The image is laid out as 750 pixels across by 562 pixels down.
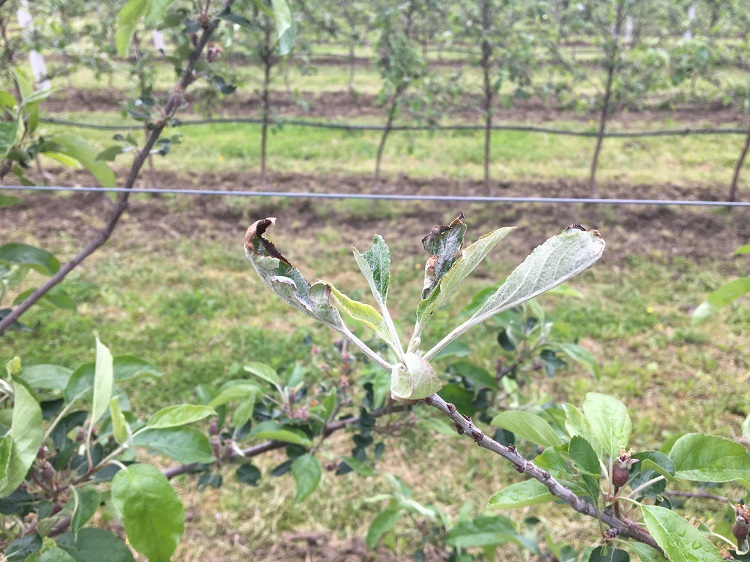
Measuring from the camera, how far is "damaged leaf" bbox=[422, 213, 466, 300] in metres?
0.41

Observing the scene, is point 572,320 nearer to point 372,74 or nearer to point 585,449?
point 585,449

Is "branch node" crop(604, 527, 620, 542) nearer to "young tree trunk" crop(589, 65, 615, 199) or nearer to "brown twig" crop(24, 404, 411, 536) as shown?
"brown twig" crop(24, 404, 411, 536)

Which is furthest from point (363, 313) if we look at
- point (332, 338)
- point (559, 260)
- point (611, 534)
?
point (332, 338)

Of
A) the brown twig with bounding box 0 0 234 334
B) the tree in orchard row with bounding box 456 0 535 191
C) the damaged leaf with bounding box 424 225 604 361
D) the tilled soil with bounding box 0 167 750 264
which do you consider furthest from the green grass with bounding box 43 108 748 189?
the damaged leaf with bounding box 424 225 604 361

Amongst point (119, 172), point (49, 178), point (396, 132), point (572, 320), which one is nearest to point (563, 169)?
point (396, 132)

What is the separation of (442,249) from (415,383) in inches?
5.2

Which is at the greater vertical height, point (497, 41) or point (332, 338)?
point (497, 41)

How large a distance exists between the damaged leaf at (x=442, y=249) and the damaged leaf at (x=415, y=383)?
9 cm

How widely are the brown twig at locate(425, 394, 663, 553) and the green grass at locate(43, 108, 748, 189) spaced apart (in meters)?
4.72

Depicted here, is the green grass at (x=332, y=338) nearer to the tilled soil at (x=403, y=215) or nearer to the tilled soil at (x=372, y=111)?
the tilled soil at (x=403, y=215)

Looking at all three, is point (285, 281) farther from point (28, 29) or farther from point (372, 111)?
point (372, 111)

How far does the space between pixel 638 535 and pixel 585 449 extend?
136mm

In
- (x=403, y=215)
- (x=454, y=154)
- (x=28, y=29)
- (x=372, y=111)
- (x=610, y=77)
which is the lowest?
(x=403, y=215)

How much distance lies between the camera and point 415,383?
32 cm
